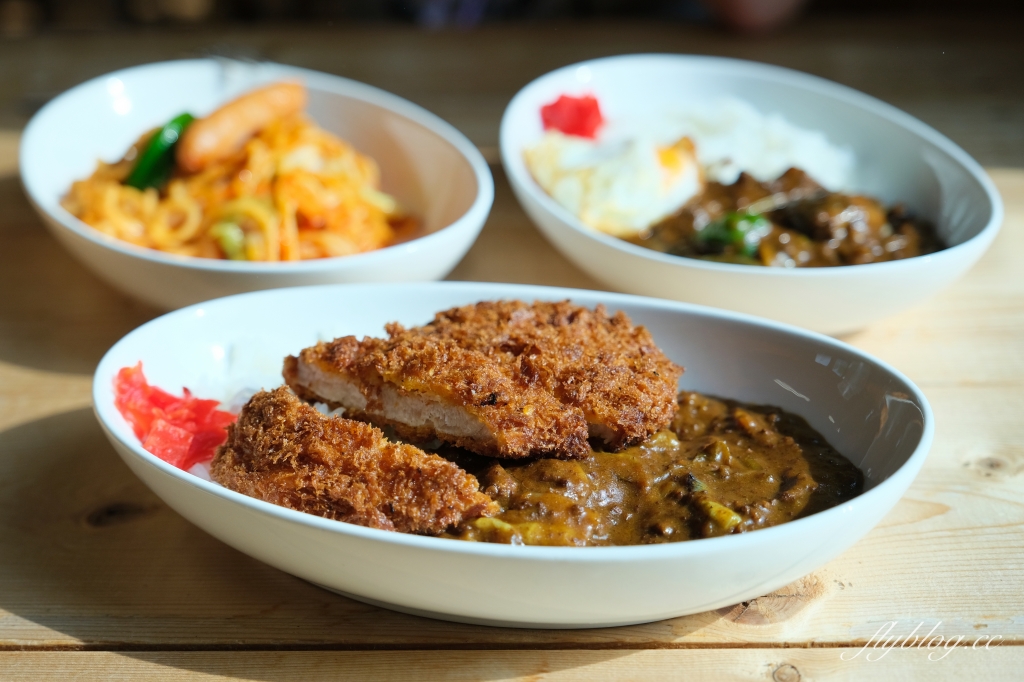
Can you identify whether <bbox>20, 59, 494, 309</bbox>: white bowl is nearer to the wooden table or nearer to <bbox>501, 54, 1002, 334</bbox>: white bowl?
<bbox>501, 54, 1002, 334</bbox>: white bowl

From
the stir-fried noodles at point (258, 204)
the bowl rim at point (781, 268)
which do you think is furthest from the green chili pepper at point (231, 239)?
the bowl rim at point (781, 268)

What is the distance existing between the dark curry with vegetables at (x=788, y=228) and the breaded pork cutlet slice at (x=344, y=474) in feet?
5.69

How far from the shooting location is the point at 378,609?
81.8 inches

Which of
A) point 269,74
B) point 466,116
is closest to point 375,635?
point 269,74

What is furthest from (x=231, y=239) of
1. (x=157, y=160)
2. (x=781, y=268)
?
(x=781, y=268)

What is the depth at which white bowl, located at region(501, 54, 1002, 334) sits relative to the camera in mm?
2910

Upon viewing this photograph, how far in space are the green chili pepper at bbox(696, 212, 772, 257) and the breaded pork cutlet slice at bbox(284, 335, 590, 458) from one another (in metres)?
1.47

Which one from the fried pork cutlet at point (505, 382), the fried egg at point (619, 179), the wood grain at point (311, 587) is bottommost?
the wood grain at point (311, 587)

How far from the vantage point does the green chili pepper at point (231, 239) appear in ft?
11.2

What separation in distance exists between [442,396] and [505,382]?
0.51 feet

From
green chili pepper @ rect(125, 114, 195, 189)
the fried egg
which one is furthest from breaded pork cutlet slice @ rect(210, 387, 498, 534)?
green chili pepper @ rect(125, 114, 195, 189)

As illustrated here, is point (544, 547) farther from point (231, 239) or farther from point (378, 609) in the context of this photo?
point (231, 239)

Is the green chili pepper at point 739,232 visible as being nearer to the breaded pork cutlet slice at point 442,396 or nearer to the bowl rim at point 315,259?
the bowl rim at point 315,259

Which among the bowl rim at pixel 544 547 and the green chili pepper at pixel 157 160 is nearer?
the bowl rim at pixel 544 547
